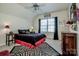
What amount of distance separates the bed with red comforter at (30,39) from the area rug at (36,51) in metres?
0.09

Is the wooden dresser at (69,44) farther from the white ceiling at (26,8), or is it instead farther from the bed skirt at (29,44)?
the white ceiling at (26,8)

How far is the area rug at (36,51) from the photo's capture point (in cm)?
224

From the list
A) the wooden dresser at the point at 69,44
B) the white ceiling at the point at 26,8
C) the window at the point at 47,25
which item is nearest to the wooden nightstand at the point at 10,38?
the white ceiling at the point at 26,8

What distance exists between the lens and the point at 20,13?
239cm

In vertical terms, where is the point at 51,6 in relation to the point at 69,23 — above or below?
above

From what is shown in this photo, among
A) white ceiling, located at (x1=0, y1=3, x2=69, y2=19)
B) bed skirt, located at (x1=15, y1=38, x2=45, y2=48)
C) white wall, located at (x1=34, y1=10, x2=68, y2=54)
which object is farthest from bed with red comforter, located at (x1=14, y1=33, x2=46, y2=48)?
white ceiling, located at (x1=0, y1=3, x2=69, y2=19)

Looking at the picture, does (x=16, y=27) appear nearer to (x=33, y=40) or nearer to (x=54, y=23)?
(x=33, y=40)

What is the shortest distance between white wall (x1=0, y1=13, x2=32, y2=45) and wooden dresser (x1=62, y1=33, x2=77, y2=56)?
85 centimetres

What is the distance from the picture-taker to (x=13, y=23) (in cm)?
230

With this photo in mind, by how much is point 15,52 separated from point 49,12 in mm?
1135

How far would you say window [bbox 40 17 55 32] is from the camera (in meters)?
2.37

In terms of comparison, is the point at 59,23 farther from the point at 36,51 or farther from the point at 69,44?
the point at 36,51

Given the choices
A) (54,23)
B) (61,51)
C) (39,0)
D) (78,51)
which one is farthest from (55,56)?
(39,0)

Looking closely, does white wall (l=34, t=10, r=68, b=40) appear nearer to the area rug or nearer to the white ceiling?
the white ceiling
